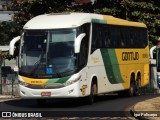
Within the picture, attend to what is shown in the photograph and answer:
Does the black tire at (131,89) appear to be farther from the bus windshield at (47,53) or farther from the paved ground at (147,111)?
the bus windshield at (47,53)

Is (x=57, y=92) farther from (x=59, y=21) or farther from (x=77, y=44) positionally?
(x=59, y=21)

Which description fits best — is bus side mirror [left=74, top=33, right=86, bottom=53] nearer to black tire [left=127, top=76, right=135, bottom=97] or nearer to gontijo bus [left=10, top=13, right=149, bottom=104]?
gontijo bus [left=10, top=13, right=149, bottom=104]

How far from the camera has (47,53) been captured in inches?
875

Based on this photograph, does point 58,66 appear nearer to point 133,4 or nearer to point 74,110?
point 74,110

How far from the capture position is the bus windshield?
72.4 feet

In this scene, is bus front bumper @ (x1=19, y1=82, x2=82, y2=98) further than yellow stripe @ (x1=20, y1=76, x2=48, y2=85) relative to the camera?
No

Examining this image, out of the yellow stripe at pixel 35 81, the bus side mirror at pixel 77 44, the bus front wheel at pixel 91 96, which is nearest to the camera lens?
the bus side mirror at pixel 77 44

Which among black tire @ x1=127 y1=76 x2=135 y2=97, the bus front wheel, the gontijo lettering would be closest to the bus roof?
the bus front wheel

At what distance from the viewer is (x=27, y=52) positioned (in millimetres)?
22625

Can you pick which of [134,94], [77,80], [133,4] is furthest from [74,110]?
[133,4]

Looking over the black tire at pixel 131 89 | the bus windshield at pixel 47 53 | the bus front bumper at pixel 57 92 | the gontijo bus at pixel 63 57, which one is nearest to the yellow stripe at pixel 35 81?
the gontijo bus at pixel 63 57

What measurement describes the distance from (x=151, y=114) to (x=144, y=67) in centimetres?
1553

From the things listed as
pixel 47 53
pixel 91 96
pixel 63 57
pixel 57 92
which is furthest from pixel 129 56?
pixel 57 92

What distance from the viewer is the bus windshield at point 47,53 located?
2208cm
